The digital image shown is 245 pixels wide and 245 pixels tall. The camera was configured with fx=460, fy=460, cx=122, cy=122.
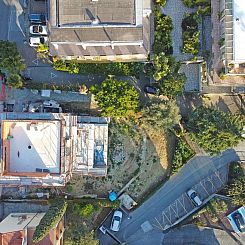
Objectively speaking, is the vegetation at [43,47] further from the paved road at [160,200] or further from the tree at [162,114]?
the paved road at [160,200]

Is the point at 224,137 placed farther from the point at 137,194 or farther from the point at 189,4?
the point at 189,4

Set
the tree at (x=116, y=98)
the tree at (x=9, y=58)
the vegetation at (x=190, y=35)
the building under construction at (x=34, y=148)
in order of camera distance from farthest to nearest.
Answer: the vegetation at (x=190, y=35) < the tree at (x=116, y=98) < the tree at (x=9, y=58) < the building under construction at (x=34, y=148)

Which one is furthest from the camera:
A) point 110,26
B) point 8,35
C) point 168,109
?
point 8,35

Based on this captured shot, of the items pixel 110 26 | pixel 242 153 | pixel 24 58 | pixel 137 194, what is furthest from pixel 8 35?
pixel 242 153

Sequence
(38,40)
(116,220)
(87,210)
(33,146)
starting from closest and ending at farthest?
(33,146), (38,40), (87,210), (116,220)

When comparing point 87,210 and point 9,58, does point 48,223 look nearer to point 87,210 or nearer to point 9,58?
point 87,210

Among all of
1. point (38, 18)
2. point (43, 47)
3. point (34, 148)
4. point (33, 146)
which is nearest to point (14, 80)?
point (43, 47)

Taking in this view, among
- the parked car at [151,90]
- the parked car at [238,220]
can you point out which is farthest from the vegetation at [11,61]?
the parked car at [238,220]
